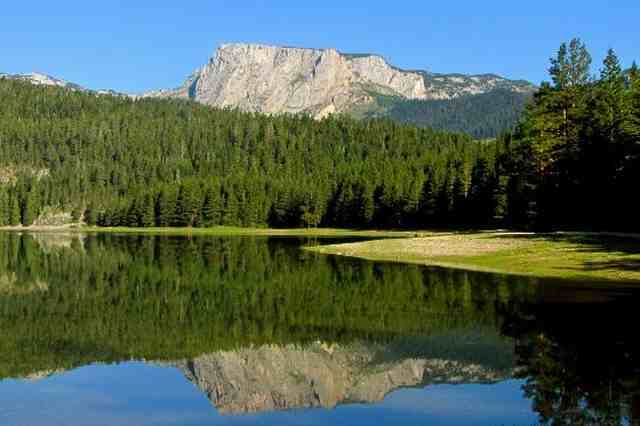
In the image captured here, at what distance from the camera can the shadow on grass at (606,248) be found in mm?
61322

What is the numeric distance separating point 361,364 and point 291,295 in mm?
20441

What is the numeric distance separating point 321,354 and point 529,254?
4670 cm

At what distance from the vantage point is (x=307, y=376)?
2570cm

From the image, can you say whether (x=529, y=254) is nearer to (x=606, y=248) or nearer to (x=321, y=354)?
(x=606, y=248)

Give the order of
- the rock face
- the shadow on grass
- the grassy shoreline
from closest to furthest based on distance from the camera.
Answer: the rock face
the grassy shoreline
the shadow on grass

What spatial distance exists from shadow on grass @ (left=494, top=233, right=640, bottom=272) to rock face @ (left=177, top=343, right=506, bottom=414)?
126 feet

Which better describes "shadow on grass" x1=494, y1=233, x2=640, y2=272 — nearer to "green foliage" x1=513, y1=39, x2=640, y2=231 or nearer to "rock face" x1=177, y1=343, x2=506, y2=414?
"green foliage" x1=513, y1=39, x2=640, y2=231

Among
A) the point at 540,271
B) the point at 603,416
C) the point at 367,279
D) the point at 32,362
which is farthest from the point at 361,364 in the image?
the point at 540,271

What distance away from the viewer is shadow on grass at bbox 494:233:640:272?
201 ft

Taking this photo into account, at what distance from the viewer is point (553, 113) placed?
10606cm

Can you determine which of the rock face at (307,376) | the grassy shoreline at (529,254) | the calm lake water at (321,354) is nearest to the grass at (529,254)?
the grassy shoreline at (529,254)

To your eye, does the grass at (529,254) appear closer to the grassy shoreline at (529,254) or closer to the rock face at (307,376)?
the grassy shoreline at (529,254)

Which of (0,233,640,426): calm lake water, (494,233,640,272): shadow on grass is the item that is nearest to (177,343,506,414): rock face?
(0,233,640,426): calm lake water

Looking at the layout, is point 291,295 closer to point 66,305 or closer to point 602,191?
point 66,305
